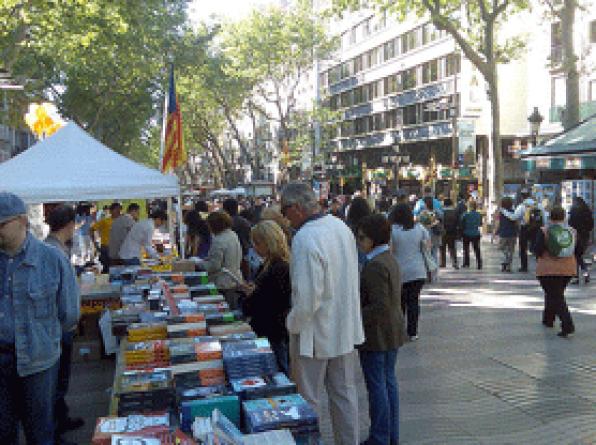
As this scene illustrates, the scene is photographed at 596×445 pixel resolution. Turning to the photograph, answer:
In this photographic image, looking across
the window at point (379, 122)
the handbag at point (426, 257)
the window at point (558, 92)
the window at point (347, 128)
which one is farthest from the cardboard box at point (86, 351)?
the window at point (347, 128)

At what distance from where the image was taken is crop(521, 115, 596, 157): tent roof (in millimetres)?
18594

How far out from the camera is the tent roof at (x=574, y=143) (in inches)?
732

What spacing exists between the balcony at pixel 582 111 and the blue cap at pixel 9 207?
84.2ft

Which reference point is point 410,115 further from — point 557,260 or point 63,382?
point 63,382

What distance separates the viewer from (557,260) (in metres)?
7.64

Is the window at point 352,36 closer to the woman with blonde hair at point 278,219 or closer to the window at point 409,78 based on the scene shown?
the window at point 409,78

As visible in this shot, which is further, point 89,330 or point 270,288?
point 89,330

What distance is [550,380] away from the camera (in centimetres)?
623

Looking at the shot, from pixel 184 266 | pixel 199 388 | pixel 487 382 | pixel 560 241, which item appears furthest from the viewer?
pixel 184 266

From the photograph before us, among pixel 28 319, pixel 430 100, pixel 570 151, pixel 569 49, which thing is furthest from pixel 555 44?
pixel 28 319

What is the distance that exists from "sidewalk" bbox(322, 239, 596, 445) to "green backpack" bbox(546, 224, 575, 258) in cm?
112

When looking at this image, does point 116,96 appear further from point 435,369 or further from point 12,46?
point 435,369

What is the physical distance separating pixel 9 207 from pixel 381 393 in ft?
8.98

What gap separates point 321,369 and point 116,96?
3205 cm
